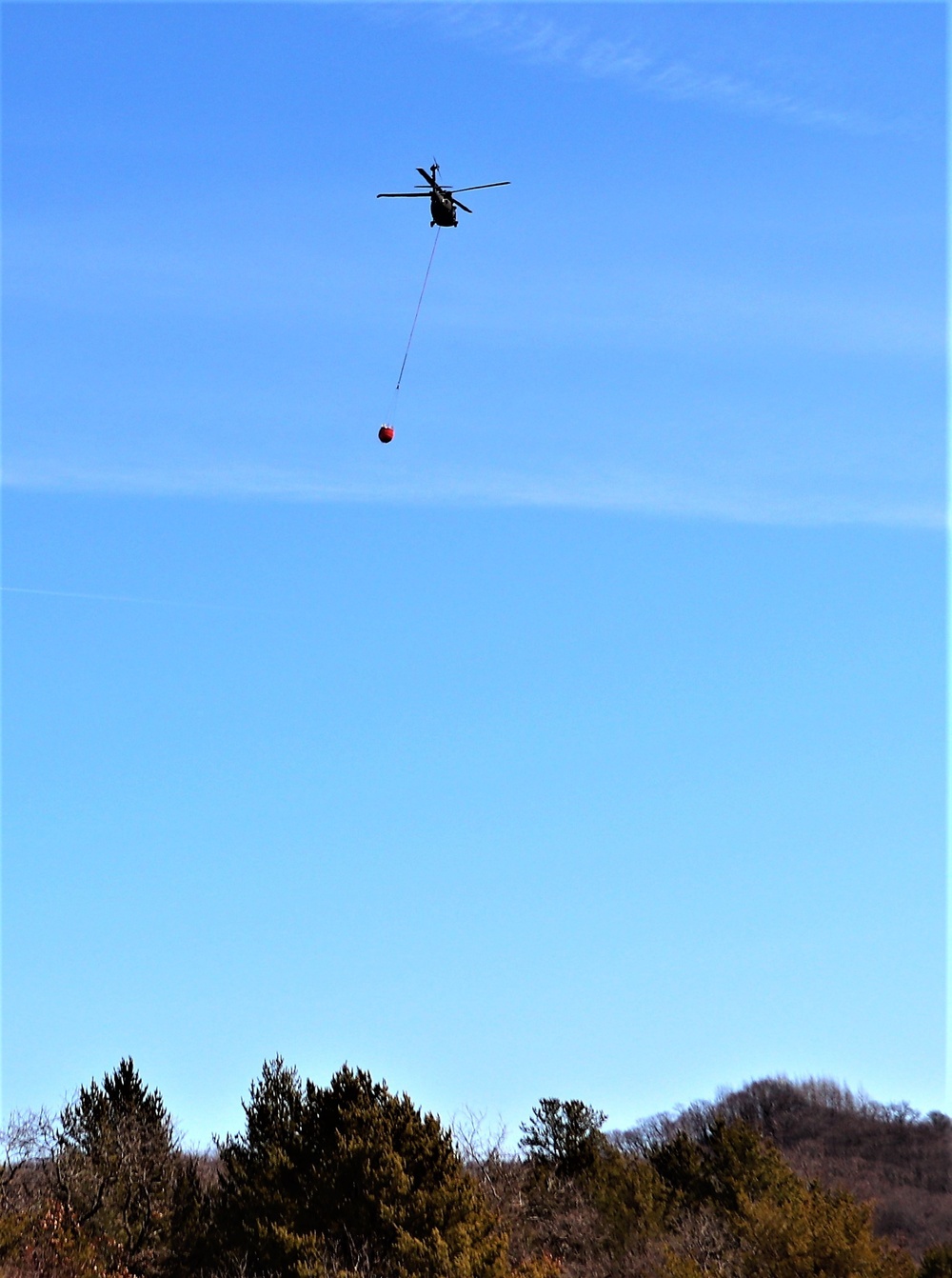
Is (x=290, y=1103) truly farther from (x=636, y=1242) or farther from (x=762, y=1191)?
(x=762, y=1191)

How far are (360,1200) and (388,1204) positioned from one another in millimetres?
1257

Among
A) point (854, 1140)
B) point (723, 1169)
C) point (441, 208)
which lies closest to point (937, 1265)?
point (723, 1169)

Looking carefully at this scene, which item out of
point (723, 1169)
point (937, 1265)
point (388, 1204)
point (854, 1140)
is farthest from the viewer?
point (854, 1140)

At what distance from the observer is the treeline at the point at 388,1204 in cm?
4966

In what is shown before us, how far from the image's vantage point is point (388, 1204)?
1970 inches

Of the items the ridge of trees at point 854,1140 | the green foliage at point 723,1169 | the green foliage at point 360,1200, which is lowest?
the green foliage at point 360,1200

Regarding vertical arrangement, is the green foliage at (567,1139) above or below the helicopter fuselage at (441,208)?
below

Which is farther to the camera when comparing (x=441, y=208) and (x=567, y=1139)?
(x=567, y=1139)

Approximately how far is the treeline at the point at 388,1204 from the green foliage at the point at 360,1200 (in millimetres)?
69

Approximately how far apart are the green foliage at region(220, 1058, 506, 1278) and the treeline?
7 centimetres

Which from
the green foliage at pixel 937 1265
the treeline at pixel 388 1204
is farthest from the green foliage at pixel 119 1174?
the green foliage at pixel 937 1265

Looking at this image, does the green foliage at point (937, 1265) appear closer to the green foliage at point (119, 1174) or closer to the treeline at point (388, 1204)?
the treeline at point (388, 1204)

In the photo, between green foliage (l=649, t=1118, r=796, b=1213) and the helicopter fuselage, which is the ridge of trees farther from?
the helicopter fuselage

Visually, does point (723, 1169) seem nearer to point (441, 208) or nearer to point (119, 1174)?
point (119, 1174)
